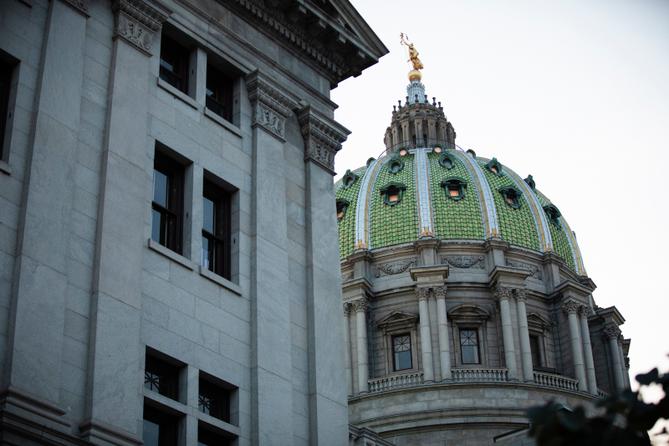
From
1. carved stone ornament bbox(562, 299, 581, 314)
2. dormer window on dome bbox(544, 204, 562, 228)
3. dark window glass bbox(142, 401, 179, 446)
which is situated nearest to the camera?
dark window glass bbox(142, 401, 179, 446)

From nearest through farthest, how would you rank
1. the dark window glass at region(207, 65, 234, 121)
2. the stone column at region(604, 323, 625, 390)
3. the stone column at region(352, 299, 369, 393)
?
the dark window glass at region(207, 65, 234, 121) → the stone column at region(352, 299, 369, 393) → the stone column at region(604, 323, 625, 390)

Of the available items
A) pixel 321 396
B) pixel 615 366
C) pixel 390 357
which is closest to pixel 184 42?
pixel 321 396

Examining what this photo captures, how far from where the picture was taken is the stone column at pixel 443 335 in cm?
9681

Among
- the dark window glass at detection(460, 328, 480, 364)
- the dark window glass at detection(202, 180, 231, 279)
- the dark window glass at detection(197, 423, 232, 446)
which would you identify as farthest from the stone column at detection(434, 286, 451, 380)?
the dark window glass at detection(197, 423, 232, 446)

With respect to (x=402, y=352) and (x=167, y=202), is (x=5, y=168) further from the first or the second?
(x=402, y=352)

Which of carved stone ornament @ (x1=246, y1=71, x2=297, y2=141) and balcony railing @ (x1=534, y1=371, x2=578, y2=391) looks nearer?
carved stone ornament @ (x1=246, y1=71, x2=297, y2=141)

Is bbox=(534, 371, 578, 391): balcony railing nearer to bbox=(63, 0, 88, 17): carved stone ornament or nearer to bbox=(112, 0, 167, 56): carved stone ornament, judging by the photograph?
bbox=(112, 0, 167, 56): carved stone ornament

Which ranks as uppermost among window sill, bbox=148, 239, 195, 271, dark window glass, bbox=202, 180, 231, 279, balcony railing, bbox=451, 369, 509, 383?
balcony railing, bbox=451, 369, 509, 383

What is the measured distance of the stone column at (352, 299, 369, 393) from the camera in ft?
323

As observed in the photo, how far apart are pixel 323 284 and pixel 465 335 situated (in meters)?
75.4

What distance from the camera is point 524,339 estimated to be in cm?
10088

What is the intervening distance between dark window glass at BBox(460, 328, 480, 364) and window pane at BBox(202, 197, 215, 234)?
73555 millimetres

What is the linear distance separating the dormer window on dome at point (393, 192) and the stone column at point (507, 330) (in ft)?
66.9

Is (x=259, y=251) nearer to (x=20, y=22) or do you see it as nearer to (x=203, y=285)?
(x=203, y=285)
